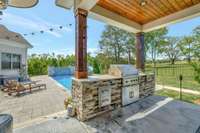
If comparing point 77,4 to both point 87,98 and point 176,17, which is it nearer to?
point 87,98

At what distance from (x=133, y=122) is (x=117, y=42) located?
45.3ft

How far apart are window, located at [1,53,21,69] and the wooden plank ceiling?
9.34 metres

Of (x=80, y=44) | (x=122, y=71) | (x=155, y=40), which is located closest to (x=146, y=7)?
(x=122, y=71)

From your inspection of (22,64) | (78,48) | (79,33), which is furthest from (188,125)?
(22,64)

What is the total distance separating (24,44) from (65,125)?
34.6ft

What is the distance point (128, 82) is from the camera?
440 centimetres

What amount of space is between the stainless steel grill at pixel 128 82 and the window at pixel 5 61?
9139 mm

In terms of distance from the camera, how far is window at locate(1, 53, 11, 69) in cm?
968

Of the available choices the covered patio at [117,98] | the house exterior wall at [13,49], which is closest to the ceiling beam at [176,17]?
the covered patio at [117,98]

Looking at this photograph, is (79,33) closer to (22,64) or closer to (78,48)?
(78,48)

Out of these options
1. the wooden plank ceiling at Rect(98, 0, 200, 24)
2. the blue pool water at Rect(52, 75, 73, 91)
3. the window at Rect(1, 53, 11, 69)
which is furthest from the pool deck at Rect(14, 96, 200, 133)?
the window at Rect(1, 53, 11, 69)

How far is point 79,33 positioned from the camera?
3.58m

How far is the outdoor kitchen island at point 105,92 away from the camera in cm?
329

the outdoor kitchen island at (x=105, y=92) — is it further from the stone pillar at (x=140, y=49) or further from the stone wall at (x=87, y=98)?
the stone pillar at (x=140, y=49)
